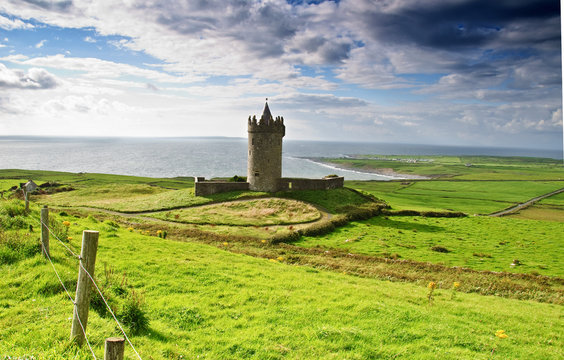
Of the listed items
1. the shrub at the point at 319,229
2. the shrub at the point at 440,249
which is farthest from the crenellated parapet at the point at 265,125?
the shrub at the point at 440,249

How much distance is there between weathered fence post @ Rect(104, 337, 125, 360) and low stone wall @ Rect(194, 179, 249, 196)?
Answer: 139 feet

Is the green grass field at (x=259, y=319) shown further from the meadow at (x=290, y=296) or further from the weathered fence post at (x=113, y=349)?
the weathered fence post at (x=113, y=349)

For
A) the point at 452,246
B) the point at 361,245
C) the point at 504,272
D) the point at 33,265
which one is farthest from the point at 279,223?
the point at 33,265

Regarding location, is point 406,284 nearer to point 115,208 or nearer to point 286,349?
point 286,349

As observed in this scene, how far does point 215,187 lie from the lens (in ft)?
154

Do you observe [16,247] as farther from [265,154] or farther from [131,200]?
[131,200]

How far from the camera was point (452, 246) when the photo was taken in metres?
30.6

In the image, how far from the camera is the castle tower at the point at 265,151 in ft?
149

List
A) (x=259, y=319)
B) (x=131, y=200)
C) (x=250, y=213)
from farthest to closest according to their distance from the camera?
(x=131, y=200), (x=250, y=213), (x=259, y=319)

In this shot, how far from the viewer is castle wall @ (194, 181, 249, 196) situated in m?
46.1

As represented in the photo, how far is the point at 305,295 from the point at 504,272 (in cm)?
1855

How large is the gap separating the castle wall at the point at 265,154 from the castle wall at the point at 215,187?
2222 mm

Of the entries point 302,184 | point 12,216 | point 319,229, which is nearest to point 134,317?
point 12,216

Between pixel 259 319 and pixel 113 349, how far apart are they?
246 inches
